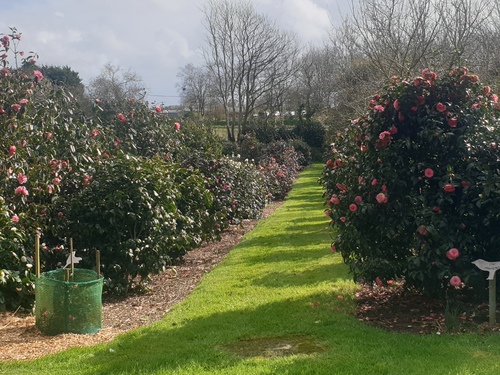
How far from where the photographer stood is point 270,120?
4372cm

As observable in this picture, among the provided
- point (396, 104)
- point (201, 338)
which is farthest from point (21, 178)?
point (396, 104)

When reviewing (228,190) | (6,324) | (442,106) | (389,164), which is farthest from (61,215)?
(228,190)

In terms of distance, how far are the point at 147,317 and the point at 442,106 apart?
164 inches

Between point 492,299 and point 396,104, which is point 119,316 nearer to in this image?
point 396,104

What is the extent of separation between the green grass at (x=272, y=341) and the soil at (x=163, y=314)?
24 centimetres

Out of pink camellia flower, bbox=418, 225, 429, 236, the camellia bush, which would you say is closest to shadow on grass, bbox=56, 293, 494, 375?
the camellia bush

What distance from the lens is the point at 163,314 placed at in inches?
288

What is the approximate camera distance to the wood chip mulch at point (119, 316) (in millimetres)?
5898

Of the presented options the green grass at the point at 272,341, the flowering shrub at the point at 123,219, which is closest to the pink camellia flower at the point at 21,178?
the flowering shrub at the point at 123,219

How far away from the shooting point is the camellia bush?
5.94 metres

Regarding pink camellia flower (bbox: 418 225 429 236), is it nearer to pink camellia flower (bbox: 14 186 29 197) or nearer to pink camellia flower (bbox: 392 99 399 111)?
pink camellia flower (bbox: 392 99 399 111)

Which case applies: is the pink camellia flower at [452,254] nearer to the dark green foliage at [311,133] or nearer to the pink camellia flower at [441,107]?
the pink camellia flower at [441,107]

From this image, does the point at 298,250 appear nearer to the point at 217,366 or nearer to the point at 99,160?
the point at 99,160

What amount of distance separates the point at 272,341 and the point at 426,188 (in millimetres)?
2293
